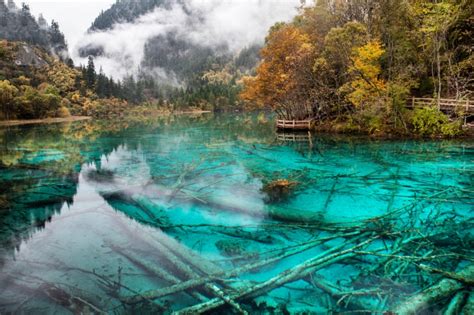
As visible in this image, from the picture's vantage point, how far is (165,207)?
1140 cm

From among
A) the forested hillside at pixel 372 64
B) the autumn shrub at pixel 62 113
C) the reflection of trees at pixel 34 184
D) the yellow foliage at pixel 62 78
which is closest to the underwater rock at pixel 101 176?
the reflection of trees at pixel 34 184

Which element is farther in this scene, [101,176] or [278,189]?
[101,176]

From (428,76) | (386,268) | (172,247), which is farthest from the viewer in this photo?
(428,76)

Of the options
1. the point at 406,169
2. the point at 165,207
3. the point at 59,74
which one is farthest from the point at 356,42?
the point at 59,74

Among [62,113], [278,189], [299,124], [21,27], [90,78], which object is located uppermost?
[21,27]

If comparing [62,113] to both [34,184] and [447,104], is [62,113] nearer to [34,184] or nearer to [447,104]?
[34,184]

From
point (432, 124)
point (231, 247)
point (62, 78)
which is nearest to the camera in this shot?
point (231, 247)

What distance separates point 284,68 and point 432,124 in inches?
597

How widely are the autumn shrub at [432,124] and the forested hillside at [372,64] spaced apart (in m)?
0.07

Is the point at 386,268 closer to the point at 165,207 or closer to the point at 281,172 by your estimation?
the point at 165,207

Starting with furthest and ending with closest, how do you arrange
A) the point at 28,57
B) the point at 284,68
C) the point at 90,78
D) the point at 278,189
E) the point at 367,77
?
1. the point at 28,57
2. the point at 90,78
3. the point at 284,68
4. the point at 367,77
5. the point at 278,189

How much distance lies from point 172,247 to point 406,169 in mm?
12929

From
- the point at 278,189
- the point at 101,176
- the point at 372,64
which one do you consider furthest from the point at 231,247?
the point at 372,64

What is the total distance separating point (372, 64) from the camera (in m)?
29.0
